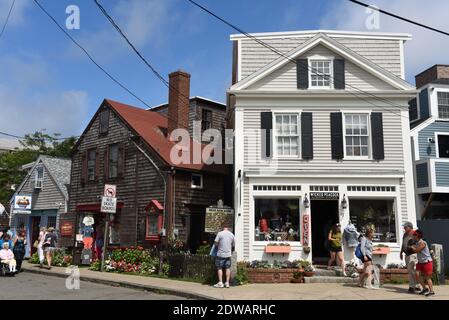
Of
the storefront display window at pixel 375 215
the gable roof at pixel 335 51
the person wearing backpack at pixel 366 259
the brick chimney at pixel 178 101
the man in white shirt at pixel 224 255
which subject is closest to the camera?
the person wearing backpack at pixel 366 259

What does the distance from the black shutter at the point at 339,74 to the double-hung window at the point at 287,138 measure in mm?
1894

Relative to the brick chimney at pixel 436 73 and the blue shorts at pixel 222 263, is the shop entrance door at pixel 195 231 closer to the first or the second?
the blue shorts at pixel 222 263

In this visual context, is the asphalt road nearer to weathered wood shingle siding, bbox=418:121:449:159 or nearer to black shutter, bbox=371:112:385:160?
black shutter, bbox=371:112:385:160

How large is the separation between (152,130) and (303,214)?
375 inches

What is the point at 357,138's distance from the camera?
16859 mm

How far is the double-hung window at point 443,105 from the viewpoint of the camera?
23531 mm

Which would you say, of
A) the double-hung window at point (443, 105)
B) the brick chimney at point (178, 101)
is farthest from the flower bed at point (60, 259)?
the double-hung window at point (443, 105)

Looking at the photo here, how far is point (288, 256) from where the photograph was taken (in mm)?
15953

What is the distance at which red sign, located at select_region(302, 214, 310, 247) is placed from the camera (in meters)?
16.0

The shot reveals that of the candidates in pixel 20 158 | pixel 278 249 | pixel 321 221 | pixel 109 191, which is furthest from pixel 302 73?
pixel 20 158

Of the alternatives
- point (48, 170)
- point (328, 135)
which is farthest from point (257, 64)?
point (48, 170)

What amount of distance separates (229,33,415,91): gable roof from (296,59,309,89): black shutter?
316 mm

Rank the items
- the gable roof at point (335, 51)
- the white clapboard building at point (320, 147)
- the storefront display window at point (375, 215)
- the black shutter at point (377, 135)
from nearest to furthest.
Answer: the white clapboard building at point (320, 147)
the storefront display window at point (375, 215)
the black shutter at point (377, 135)
the gable roof at point (335, 51)

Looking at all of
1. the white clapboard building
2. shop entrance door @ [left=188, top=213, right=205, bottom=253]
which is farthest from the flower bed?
the white clapboard building
